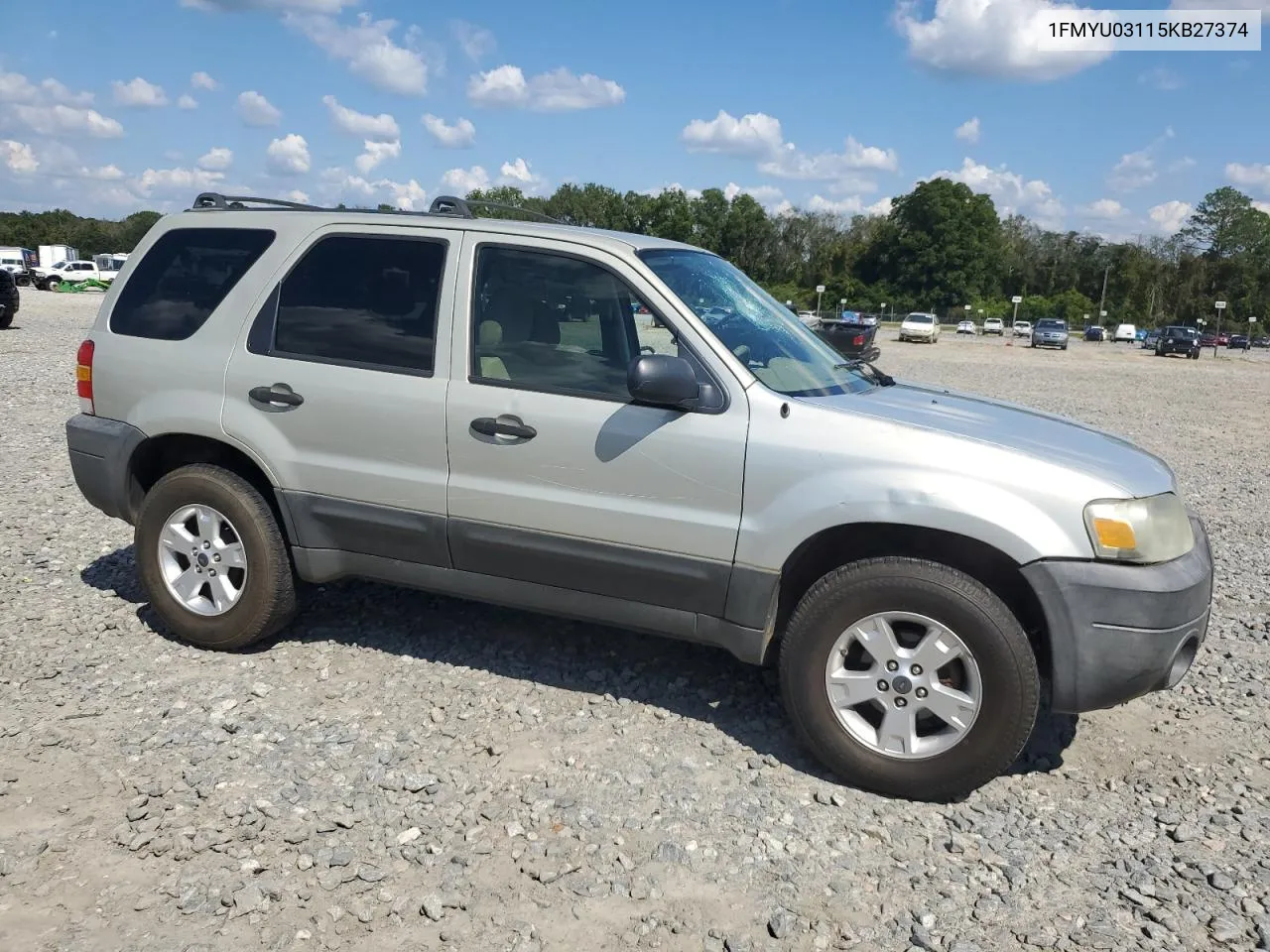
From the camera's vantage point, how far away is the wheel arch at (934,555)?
3551 millimetres

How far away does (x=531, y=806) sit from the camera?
3514 mm

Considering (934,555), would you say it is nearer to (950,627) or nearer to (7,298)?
(950,627)

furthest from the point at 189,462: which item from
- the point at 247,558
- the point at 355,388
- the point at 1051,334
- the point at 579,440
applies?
the point at 1051,334

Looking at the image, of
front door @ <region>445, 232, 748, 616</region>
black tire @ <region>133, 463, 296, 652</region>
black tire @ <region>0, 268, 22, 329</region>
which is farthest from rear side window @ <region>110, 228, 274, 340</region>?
black tire @ <region>0, 268, 22, 329</region>

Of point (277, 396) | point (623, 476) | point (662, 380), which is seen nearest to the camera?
point (662, 380)

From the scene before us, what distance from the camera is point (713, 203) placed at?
101250 mm

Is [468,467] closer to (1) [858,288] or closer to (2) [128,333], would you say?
(2) [128,333]

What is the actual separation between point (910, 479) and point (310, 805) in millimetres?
2369

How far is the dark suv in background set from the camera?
1865 inches

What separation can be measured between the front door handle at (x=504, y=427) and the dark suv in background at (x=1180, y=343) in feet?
166

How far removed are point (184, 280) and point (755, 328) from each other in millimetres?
2691

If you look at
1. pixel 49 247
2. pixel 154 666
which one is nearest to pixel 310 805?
pixel 154 666

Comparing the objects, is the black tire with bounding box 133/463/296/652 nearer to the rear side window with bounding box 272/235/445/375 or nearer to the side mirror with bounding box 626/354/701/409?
the rear side window with bounding box 272/235/445/375

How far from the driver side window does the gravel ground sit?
1421 millimetres
